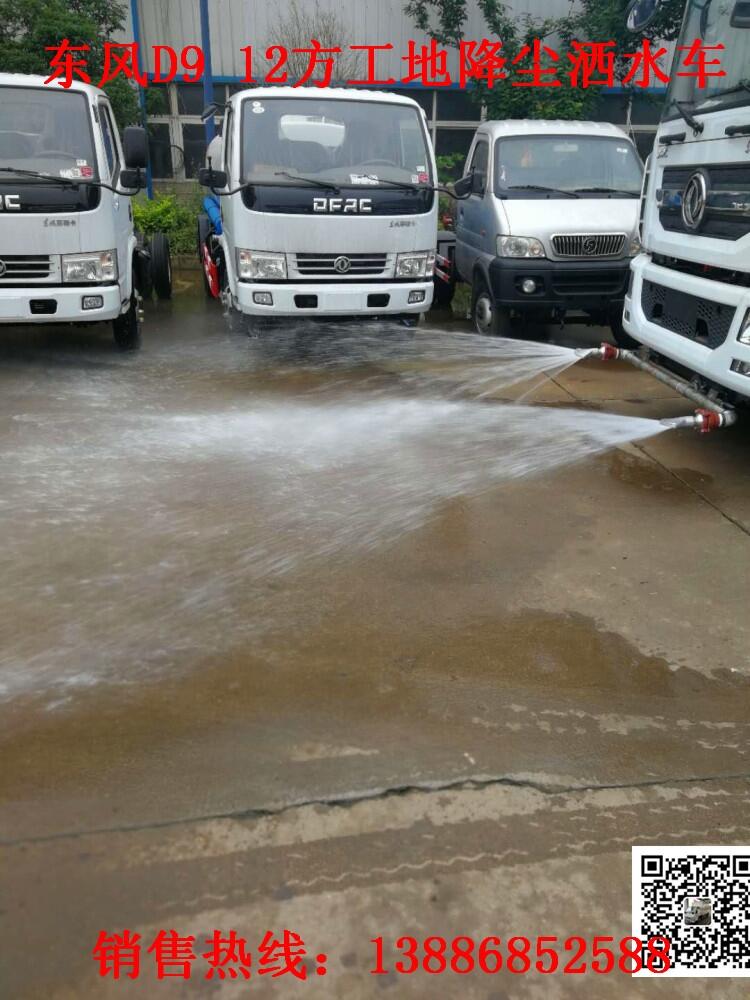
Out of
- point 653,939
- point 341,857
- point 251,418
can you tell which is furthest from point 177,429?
point 653,939

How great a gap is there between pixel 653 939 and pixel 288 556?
93.0 inches

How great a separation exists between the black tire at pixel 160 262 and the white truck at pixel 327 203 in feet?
9.67

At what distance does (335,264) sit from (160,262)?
3.98 metres

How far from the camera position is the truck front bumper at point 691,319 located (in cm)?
439

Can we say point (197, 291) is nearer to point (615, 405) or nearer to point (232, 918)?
point (615, 405)

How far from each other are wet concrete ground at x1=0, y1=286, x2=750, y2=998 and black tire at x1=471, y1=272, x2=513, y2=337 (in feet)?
9.98

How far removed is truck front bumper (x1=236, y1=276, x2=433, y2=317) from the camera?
7059 mm

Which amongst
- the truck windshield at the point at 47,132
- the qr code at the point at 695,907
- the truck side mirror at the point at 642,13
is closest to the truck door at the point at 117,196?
the truck windshield at the point at 47,132

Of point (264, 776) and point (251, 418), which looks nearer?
point (264, 776)

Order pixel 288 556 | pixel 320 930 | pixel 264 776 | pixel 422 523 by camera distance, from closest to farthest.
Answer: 1. pixel 320 930
2. pixel 264 776
3. pixel 288 556
4. pixel 422 523

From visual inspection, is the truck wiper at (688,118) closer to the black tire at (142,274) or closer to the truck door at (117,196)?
the truck door at (117,196)


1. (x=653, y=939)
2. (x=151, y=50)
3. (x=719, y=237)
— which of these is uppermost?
(x=151, y=50)

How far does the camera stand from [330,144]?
7195 mm

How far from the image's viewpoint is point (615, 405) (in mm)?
6664
